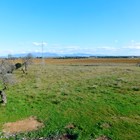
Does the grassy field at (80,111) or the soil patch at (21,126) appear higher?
the grassy field at (80,111)

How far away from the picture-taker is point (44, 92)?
44188 millimetres

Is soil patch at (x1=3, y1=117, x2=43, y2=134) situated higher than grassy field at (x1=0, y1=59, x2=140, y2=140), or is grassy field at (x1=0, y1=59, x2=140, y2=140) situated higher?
grassy field at (x1=0, y1=59, x2=140, y2=140)

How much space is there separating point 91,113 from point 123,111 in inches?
164

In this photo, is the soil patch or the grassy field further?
the soil patch

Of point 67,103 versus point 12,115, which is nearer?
point 12,115

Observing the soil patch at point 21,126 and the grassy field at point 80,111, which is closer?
the grassy field at point 80,111

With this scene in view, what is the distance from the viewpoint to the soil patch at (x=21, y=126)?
29016 millimetres

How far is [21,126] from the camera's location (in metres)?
29.9

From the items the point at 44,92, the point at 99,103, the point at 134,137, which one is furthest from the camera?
the point at 44,92

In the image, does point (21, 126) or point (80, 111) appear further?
point (80, 111)

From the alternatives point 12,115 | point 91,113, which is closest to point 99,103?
point 91,113

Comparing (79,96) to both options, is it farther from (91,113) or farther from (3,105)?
(3,105)

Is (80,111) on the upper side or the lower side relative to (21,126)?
upper

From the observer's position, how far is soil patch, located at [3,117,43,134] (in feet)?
95.2
